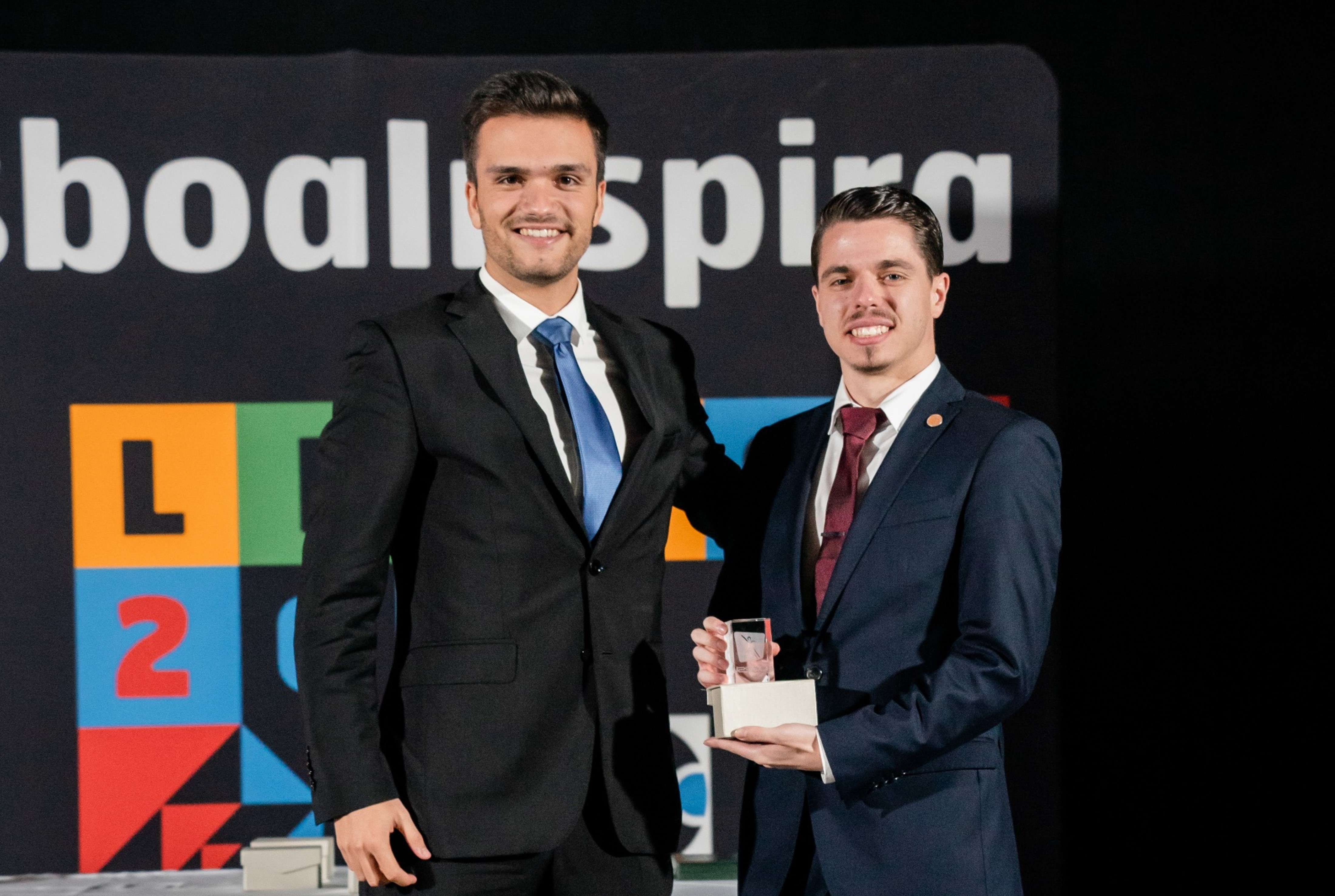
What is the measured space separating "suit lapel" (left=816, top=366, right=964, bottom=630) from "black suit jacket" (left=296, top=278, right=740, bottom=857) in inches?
11.8

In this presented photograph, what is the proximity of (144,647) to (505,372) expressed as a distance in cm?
179

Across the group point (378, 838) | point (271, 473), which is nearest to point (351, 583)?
point (378, 838)

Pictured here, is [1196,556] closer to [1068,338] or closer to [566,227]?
[1068,338]

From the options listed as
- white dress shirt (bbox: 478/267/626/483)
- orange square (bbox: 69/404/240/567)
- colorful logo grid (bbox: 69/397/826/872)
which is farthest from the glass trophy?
orange square (bbox: 69/404/240/567)

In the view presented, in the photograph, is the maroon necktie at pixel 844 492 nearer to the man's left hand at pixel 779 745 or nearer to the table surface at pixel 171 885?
the man's left hand at pixel 779 745

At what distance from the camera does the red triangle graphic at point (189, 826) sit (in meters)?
2.98

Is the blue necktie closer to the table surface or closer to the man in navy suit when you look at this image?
the man in navy suit

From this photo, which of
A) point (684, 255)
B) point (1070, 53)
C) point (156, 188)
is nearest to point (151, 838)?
point (156, 188)

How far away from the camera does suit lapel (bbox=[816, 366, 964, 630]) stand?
169 cm

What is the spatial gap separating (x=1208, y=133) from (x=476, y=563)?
2404 millimetres

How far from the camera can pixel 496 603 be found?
165cm

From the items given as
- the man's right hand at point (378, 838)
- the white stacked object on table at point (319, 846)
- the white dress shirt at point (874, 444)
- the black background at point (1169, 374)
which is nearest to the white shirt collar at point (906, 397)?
the white dress shirt at point (874, 444)

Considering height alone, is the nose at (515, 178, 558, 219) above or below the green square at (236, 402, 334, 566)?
above

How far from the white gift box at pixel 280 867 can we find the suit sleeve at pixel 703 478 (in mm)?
1271
